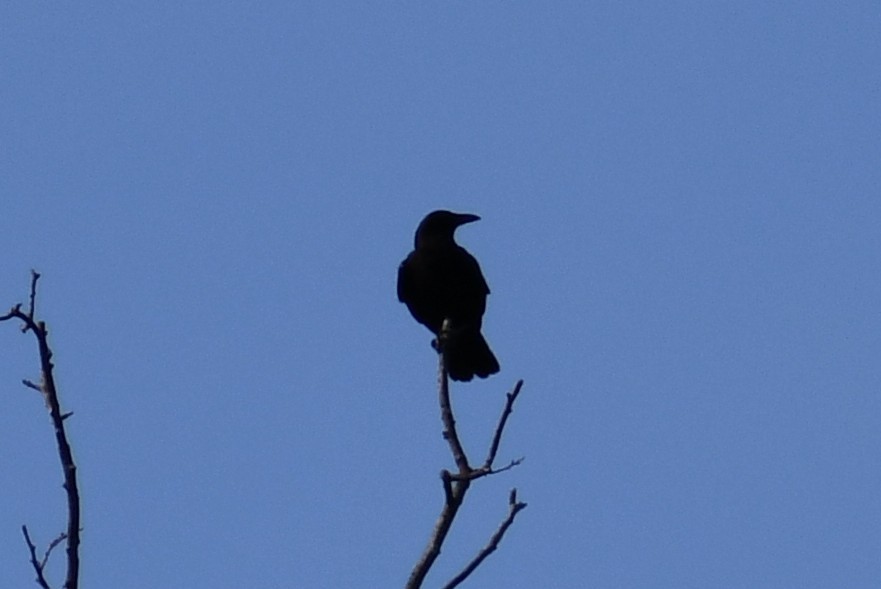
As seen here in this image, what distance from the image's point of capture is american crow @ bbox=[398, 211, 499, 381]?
959 centimetres

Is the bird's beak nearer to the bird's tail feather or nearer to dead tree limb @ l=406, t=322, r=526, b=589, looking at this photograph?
the bird's tail feather

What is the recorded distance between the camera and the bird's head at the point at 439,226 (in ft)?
33.4

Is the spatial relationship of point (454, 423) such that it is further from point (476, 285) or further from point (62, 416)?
point (476, 285)

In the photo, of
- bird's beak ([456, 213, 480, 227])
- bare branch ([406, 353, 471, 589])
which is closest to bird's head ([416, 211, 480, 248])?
bird's beak ([456, 213, 480, 227])

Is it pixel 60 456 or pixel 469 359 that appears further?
pixel 469 359

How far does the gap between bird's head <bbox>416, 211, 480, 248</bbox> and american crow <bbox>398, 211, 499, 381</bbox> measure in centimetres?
7

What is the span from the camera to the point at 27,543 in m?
4.02

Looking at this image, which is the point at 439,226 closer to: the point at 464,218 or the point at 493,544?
A: the point at 464,218

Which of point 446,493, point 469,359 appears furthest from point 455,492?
point 469,359

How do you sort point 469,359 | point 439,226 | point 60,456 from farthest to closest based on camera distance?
point 439,226
point 469,359
point 60,456

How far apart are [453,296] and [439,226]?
2.43 ft

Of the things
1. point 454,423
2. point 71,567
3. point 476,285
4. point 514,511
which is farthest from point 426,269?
point 71,567

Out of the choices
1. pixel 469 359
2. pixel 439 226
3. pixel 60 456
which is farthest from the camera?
pixel 439 226

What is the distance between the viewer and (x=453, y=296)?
9672mm
